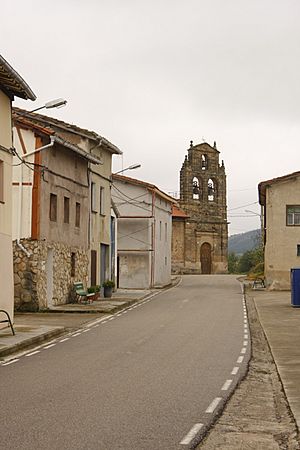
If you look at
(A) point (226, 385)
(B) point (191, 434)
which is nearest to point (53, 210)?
(A) point (226, 385)

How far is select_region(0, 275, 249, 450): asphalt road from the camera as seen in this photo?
820 centimetres

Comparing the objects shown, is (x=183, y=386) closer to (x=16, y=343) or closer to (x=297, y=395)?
(x=297, y=395)

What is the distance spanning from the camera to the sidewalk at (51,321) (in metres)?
18.4

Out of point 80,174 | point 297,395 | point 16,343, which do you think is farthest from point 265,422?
point 80,174

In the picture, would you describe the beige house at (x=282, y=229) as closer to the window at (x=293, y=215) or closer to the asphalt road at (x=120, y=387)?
the window at (x=293, y=215)

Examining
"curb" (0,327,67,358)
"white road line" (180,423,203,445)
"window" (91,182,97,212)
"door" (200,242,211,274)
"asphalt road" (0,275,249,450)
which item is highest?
"window" (91,182,97,212)

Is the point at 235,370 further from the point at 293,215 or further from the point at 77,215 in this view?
the point at 293,215

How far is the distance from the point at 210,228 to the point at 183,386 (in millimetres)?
72804

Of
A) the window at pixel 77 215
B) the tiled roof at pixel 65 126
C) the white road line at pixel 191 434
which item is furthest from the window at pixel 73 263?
the white road line at pixel 191 434

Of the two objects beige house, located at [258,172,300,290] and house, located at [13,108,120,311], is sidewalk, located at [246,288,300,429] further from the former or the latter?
house, located at [13,108,120,311]

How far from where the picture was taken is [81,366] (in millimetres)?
14273

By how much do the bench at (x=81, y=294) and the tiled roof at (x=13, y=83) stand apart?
11.8m

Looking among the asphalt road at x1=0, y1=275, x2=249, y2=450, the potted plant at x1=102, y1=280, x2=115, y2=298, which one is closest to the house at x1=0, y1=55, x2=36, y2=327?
the asphalt road at x1=0, y1=275, x2=249, y2=450

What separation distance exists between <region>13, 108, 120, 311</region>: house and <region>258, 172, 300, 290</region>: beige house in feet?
46.3
